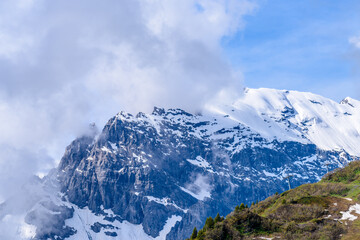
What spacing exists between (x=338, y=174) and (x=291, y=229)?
6349 cm

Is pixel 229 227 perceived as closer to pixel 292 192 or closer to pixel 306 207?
pixel 306 207

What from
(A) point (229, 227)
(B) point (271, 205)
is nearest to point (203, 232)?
(A) point (229, 227)

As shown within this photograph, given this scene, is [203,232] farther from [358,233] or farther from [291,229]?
[358,233]

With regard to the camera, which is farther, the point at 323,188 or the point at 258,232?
the point at 323,188

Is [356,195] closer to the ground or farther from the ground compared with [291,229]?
farther from the ground

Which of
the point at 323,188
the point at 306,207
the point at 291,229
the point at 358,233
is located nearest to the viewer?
the point at 358,233

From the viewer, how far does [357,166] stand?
148125 mm

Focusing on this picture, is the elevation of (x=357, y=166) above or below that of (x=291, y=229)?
above

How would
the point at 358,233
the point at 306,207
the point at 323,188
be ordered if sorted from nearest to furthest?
the point at 358,233 → the point at 306,207 → the point at 323,188

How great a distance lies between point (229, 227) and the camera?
96.4m

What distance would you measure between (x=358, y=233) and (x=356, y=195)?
101ft

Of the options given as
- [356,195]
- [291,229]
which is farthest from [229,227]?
[356,195]

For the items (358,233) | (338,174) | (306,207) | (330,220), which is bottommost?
(358,233)

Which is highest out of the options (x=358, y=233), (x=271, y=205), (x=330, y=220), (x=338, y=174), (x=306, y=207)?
(x=338, y=174)
